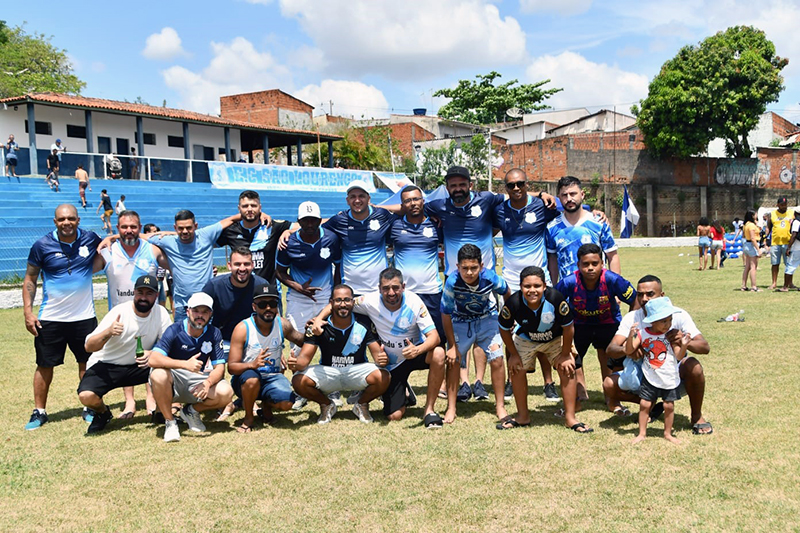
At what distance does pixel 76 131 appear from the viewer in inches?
1268

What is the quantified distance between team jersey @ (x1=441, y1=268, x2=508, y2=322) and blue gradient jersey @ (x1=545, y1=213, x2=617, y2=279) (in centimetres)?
90

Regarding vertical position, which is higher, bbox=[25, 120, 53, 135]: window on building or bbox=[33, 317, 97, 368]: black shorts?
bbox=[25, 120, 53, 135]: window on building

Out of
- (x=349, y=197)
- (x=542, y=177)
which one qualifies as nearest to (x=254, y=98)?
(x=542, y=177)

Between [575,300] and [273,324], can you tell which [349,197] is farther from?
[575,300]

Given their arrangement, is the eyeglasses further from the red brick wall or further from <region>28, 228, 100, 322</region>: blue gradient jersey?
the red brick wall

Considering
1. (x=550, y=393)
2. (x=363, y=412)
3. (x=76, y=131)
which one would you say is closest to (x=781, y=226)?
(x=550, y=393)

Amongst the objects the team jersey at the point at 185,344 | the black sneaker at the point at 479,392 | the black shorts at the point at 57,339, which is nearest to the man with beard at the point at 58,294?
the black shorts at the point at 57,339

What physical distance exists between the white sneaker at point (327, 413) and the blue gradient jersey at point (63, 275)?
273 cm

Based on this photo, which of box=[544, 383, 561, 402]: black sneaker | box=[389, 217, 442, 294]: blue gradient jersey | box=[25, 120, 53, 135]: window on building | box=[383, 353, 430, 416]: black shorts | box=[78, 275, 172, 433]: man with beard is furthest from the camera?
box=[25, 120, 53, 135]: window on building

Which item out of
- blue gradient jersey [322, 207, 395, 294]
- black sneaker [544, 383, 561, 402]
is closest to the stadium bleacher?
blue gradient jersey [322, 207, 395, 294]

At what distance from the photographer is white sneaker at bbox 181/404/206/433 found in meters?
6.51

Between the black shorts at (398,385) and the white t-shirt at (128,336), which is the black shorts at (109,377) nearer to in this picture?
the white t-shirt at (128,336)

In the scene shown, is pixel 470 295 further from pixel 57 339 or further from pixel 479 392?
pixel 57 339

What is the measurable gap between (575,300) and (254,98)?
49712 mm
